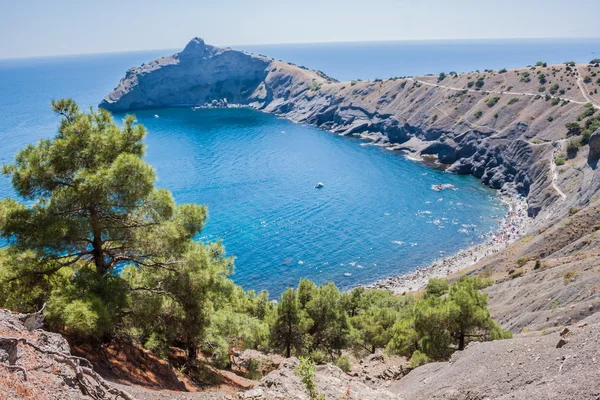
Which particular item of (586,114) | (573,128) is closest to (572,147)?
(573,128)

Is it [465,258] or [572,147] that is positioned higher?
[572,147]

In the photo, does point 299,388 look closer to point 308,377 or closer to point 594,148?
point 308,377

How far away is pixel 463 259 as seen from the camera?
218 ft

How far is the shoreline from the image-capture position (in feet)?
200

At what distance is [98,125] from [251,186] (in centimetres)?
7990

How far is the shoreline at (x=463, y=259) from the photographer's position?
61091 millimetres

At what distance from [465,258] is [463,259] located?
0.50 metres

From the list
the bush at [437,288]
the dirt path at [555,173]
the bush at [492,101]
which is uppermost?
the bush at [492,101]

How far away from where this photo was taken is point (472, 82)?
5143 inches

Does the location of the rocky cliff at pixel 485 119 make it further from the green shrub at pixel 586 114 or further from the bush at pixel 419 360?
the bush at pixel 419 360

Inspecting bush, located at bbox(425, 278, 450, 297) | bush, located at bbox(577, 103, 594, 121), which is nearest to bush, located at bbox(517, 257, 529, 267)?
bush, located at bbox(425, 278, 450, 297)

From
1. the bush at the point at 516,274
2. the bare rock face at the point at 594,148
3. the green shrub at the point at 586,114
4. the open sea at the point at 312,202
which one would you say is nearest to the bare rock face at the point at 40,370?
the bush at the point at 516,274

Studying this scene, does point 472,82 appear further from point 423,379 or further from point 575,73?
point 423,379

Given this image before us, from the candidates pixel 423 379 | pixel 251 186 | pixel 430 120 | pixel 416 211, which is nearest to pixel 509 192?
pixel 416 211
